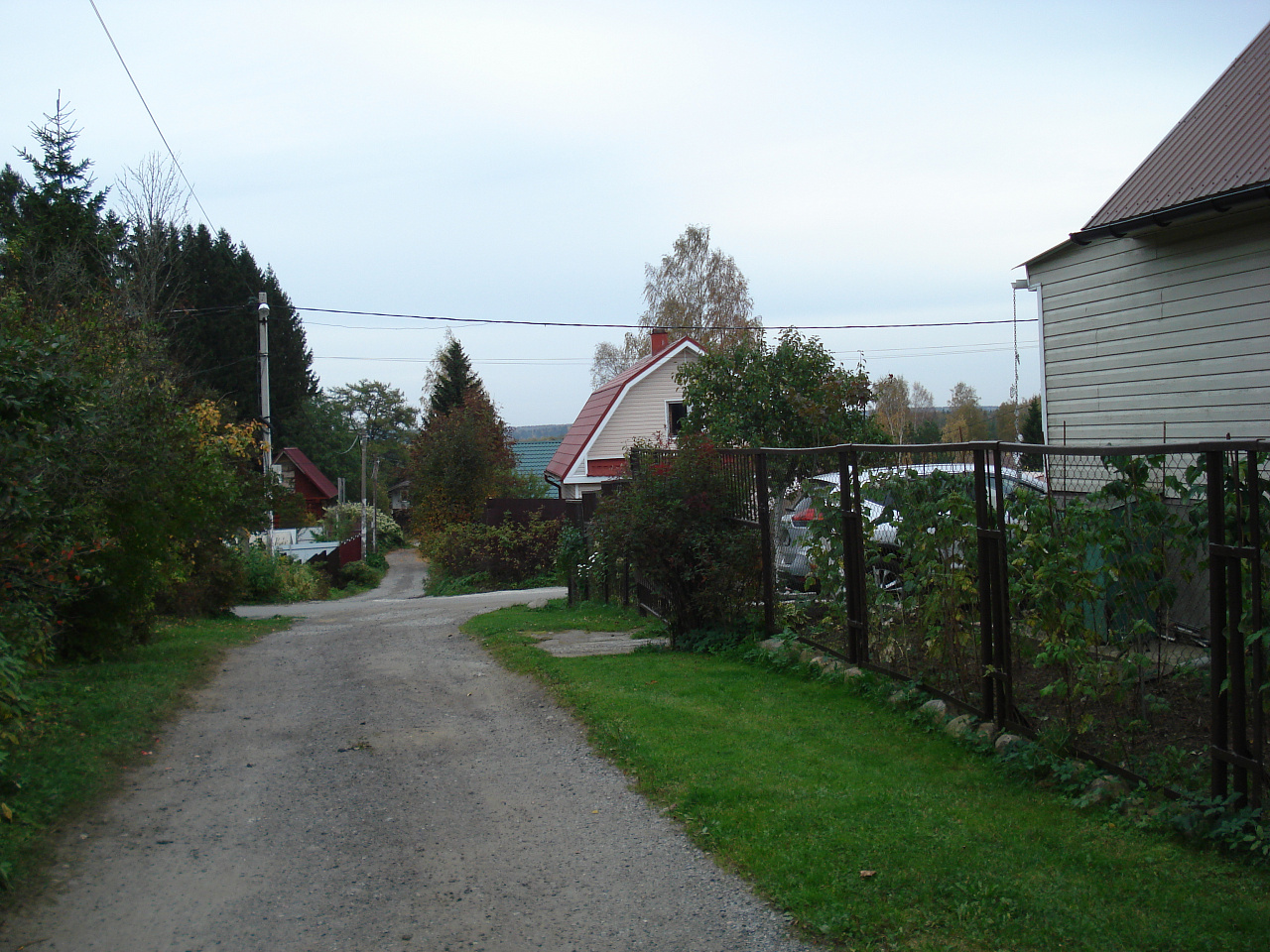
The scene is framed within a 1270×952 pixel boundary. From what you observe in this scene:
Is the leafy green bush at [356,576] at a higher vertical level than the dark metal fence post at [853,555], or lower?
lower

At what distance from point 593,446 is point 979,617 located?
2349 cm

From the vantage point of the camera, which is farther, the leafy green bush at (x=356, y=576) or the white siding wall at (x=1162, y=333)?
the leafy green bush at (x=356, y=576)

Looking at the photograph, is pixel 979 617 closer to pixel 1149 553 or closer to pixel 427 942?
pixel 1149 553

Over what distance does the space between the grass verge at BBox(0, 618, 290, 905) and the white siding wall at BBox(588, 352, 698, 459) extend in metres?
18.2

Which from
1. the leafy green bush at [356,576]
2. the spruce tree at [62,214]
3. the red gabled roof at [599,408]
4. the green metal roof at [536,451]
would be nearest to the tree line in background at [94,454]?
the spruce tree at [62,214]

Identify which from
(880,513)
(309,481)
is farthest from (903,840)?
(309,481)

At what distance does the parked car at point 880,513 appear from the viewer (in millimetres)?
6172

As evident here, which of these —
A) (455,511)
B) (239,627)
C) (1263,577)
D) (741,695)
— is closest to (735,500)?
(741,695)

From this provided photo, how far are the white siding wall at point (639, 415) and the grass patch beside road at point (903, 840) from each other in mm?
22103

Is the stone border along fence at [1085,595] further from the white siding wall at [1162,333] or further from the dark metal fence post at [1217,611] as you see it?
the white siding wall at [1162,333]

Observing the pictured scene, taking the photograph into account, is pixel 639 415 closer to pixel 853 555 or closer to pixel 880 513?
pixel 853 555

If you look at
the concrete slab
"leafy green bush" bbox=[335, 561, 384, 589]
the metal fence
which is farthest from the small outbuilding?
the metal fence

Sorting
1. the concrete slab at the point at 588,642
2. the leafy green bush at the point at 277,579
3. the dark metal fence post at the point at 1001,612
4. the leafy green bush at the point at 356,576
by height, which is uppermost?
the dark metal fence post at the point at 1001,612

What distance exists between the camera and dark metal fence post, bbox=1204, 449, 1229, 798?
395cm
